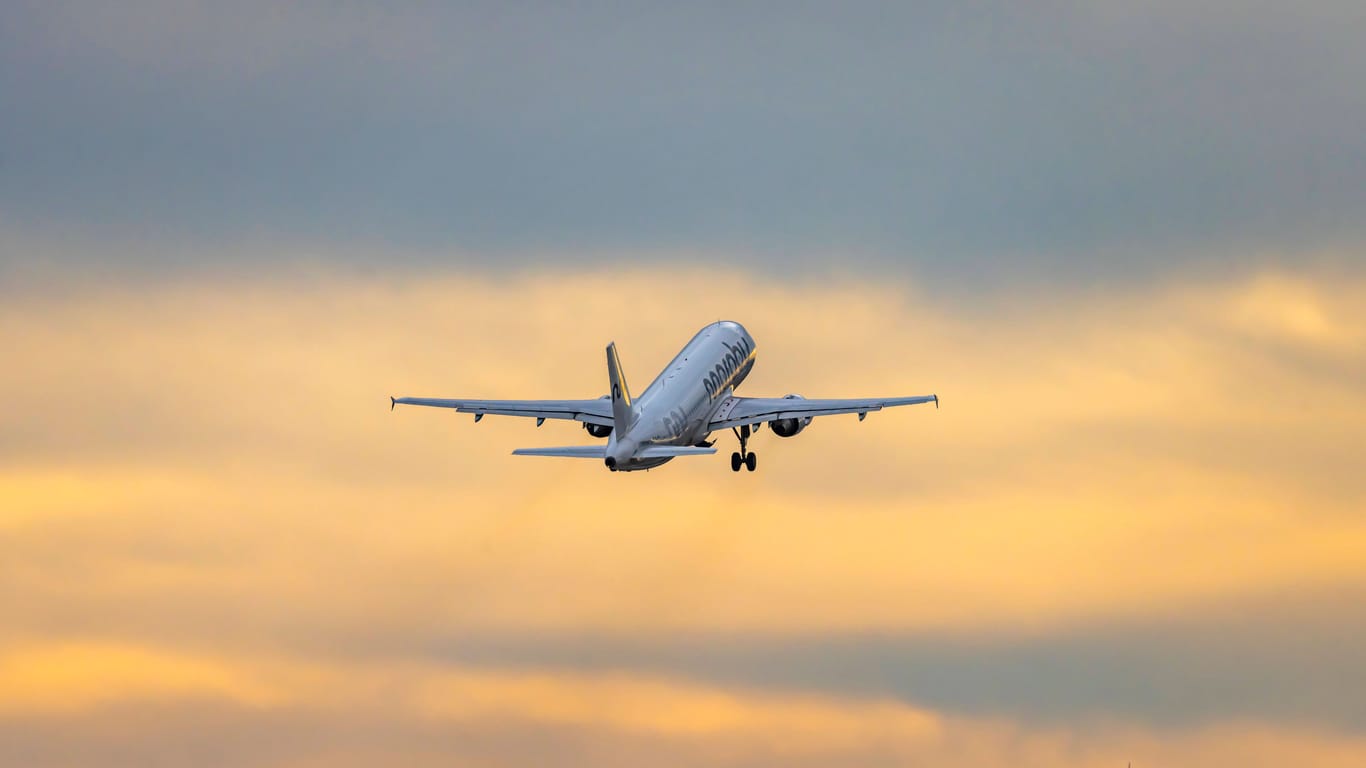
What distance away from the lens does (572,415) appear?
501ft

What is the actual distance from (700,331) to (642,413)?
77.5 ft

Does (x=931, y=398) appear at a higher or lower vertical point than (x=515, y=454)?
higher

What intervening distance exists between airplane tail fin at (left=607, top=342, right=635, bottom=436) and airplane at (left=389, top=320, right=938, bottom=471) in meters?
0.05

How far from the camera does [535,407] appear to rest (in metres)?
152

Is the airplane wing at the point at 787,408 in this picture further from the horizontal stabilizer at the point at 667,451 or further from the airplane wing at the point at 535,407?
the horizontal stabilizer at the point at 667,451

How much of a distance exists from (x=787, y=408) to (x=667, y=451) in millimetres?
18910

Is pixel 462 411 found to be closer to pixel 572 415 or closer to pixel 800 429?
pixel 572 415

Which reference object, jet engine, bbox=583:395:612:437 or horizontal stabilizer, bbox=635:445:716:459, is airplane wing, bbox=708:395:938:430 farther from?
horizontal stabilizer, bbox=635:445:716:459

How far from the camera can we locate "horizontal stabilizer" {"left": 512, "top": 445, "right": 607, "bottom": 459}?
432 feet

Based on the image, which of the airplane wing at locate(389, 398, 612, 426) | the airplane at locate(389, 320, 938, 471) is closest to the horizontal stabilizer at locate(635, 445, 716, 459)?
the airplane at locate(389, 320, 938, 471)

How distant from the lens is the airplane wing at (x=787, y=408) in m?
152

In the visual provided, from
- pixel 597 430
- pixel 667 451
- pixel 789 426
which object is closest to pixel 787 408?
pixel 789 426

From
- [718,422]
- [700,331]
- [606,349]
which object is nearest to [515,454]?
[606,349]

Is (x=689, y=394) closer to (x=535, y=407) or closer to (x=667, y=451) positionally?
(x=535, y=407)
